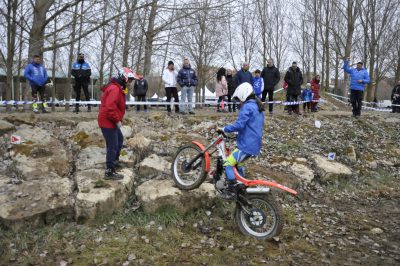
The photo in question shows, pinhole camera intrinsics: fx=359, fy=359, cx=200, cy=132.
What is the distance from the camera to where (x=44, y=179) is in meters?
7.08

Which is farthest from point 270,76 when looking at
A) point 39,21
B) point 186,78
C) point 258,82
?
point 39,21

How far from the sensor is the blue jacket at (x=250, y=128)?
600cm

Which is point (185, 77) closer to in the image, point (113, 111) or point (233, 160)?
point (113, 111)

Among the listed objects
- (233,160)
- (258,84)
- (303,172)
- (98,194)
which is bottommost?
(303,172)

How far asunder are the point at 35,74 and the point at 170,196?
281 inches

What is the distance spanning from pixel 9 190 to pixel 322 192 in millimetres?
A: 6988

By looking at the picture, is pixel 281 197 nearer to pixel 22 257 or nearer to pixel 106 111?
pixel 106 111

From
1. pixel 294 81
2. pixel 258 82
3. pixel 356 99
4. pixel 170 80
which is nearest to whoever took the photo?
pixel 170 80

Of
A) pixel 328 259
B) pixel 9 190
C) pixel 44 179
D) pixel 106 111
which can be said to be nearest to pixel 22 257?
pixel 9 190

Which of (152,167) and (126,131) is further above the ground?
(126,131)

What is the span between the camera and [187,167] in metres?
6.89

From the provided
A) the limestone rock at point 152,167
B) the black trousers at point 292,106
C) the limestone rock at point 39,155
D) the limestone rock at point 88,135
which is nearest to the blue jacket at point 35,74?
the limestone rock at point 88,135

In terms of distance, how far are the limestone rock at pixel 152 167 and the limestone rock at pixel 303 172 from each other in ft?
11.3

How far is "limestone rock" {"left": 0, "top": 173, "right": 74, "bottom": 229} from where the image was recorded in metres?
5.95
